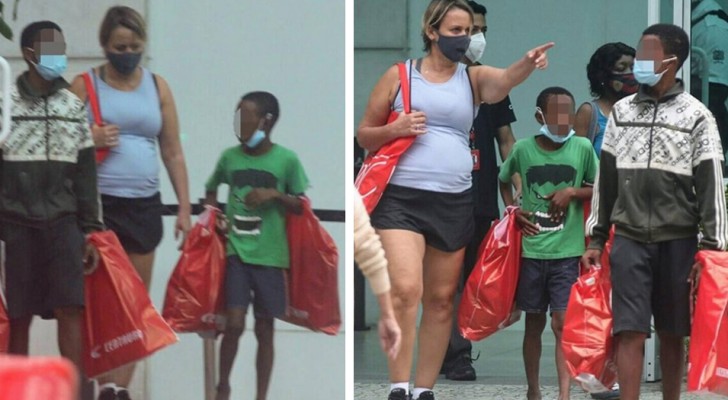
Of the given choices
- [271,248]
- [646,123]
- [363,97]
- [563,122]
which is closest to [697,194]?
[646,123]

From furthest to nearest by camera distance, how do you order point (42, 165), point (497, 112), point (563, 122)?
point (497, 112), point (563, 122), point (42, 165)

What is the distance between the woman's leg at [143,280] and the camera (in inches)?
201

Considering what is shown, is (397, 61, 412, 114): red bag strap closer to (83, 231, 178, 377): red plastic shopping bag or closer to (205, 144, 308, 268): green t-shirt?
(205, 144, 308, 268): green t-shirt

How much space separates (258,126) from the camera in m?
5.07

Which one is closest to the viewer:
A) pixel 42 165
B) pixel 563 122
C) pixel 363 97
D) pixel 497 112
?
pixel 42 165

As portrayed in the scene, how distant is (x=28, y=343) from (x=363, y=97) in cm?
462

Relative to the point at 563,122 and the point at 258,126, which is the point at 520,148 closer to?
the point at 563,122

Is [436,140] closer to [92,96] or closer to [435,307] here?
[435,307]

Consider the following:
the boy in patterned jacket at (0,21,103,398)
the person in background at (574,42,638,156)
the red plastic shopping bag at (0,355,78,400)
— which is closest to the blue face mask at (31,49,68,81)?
the boy in patterned jacket at (0,21,103,398)

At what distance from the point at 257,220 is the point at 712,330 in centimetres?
203

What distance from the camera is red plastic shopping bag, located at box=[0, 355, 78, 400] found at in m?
2.07

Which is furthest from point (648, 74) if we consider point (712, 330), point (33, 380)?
point (33, 380)

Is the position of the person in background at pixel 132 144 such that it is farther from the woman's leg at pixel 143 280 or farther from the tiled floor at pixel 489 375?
the tiled floor at pixel 489 375

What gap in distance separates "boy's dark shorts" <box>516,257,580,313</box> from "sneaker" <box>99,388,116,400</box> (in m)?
2.72
